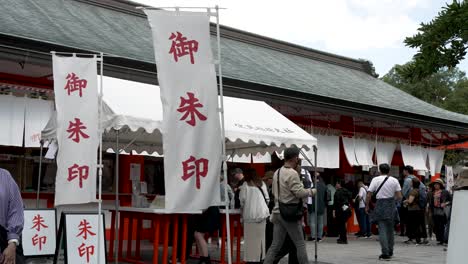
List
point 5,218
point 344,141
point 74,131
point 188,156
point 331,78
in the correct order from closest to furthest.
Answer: point 5,218 < point 188,156 < point 74,131 < point 344,141 < point 331,78

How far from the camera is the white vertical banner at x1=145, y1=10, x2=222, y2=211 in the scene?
19.0ft

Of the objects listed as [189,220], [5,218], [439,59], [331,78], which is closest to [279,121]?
[189,220]

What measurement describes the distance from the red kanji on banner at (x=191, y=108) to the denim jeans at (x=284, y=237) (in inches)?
115

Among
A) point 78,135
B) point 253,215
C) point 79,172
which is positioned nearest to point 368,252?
point 253,215

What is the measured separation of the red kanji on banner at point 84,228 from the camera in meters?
7.98

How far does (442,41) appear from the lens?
3.14 metres

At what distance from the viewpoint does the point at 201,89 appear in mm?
5988

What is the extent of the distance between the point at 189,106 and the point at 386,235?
21.2 ft

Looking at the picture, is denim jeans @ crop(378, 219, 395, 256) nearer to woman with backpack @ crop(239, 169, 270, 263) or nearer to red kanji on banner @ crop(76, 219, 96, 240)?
woman with backpack @ crop(239, 169, 270, 263)

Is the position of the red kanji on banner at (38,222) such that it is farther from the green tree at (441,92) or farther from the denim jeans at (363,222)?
the green tree at (441,92)

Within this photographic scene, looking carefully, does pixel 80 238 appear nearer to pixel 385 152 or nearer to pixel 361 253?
pixel 361 253

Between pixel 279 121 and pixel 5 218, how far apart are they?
246 inches

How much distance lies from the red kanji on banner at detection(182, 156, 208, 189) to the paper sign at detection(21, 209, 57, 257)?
4089 millimetres

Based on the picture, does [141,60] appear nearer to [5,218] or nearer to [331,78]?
[5,218]
